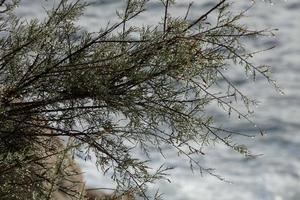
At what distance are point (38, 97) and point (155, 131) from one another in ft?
4.95

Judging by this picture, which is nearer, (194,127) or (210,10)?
(210,10)

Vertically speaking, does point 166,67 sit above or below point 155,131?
above

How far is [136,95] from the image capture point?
258 inches

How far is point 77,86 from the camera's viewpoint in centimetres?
659

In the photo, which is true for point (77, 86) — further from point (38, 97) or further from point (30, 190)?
point (30, 190)

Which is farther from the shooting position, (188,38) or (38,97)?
(38,97)

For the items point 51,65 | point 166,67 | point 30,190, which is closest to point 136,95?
point 166,67

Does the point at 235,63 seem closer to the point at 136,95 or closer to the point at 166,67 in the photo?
the point at 166,67

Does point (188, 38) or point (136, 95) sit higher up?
point (188, 38)

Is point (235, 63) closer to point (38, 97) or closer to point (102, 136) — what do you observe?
point (102, 136)

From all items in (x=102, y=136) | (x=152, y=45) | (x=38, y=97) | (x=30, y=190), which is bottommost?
(x=30, y=190)

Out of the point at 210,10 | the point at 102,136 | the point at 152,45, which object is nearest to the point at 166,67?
the point at 152,45

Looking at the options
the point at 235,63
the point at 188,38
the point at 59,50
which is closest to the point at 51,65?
the point at 59,50

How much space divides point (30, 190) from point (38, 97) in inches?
45.1
